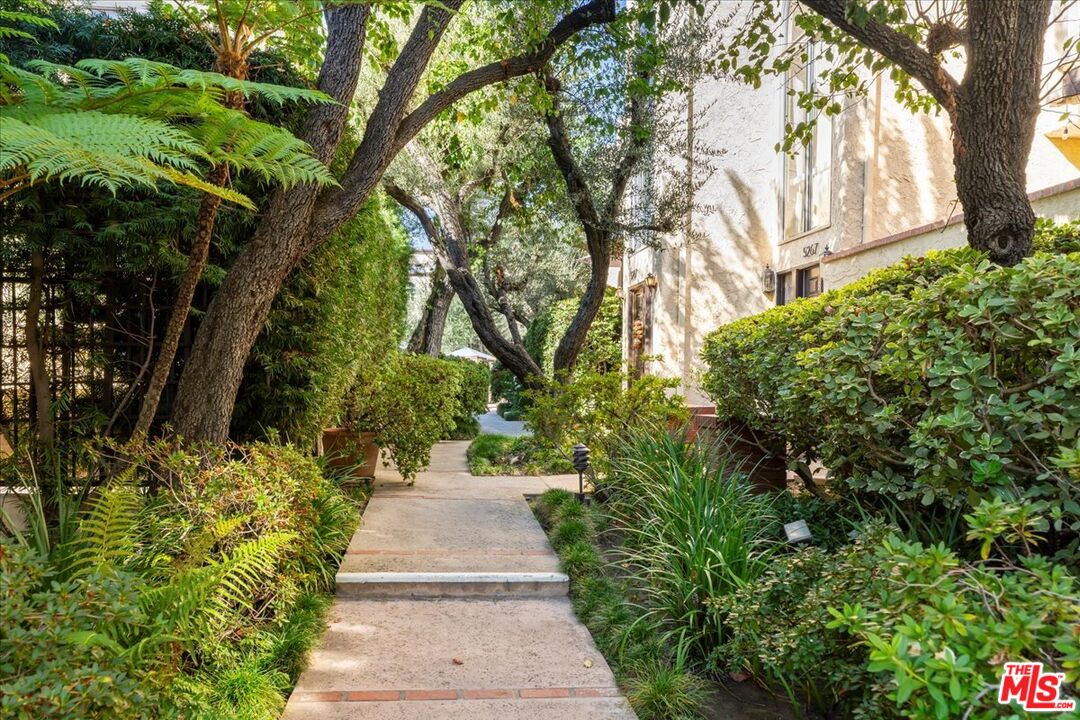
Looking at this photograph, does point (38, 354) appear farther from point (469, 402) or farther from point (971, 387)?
point (469, 402)

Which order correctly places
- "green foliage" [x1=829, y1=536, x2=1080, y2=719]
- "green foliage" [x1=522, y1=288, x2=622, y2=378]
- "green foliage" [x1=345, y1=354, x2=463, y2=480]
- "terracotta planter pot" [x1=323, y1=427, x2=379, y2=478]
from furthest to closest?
"green foliage" [x1=522, y1=288, x2=622, y2=378] < "green foliage" [x1=345, y1=354, x2=463, y2=480] < "terracotta planter pot" [x1=323, y1=427, x2=379, y2=478] < "green foliage" [x1=829, y1=536, x2=1080, y2=719]

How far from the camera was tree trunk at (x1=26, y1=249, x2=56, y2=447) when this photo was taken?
4277 mm

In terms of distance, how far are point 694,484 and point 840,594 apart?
1.82m

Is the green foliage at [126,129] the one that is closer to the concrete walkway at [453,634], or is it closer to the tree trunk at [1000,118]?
the concrete walkway at [453,634]

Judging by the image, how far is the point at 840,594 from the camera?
2.56 m

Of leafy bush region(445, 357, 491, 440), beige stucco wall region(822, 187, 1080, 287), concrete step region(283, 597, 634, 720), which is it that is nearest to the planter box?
beige stucco wall region(822, 187, 1080, 287)

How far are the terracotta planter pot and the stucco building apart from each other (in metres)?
3.35

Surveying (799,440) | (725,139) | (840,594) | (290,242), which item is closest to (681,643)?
(840,594)

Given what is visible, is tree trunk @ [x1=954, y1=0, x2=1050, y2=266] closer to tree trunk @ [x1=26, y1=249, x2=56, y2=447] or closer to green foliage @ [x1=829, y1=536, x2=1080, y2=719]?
green foliage @ [x1=829, y1=536, x2=1080, y2=719]

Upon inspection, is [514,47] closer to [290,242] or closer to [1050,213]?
[290,242]

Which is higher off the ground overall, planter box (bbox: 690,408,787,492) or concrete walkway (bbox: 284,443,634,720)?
Answer: planter box (bbox: 690,408,787,492)

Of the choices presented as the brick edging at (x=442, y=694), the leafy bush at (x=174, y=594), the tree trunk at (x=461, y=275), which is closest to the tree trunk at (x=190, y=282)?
the leafy bush at (x=174, y=594)

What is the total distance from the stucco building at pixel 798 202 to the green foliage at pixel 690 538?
248 centimetres

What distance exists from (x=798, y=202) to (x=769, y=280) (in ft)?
4.35
